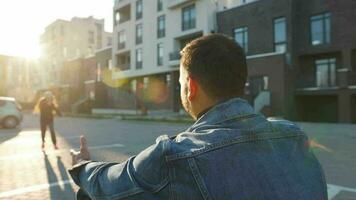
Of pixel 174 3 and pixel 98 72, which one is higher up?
pixel 174 3

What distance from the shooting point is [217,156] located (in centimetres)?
143

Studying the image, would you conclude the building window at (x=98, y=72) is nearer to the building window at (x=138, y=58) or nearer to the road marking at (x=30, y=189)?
the building window at (x=138, y=58)

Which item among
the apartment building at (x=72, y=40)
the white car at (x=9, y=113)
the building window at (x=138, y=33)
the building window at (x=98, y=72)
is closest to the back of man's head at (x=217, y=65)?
the white car at (x=9, y=113)

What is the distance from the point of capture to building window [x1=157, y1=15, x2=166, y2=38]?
39938 mm

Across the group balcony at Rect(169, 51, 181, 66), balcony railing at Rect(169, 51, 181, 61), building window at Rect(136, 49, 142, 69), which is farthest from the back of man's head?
building window at Rect(136, 49, 142, 69)

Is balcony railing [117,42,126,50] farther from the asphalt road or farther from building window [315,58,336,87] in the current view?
the asphalt road

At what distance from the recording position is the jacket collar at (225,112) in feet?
5.16

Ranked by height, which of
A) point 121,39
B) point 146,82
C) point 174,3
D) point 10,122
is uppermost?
point 174,3

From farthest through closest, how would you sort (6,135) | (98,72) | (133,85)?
(98,72)
(133,85)
(6,135)

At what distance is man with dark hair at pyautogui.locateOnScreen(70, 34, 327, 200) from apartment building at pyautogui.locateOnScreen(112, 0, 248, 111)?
107 feet

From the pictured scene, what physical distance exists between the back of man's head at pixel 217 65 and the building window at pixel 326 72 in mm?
25479

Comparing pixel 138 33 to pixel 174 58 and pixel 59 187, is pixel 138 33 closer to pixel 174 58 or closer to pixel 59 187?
pixel 174 58

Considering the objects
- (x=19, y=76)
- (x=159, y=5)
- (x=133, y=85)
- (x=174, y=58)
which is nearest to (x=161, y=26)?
(x=159, y=5)

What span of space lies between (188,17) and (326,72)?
576 inches
